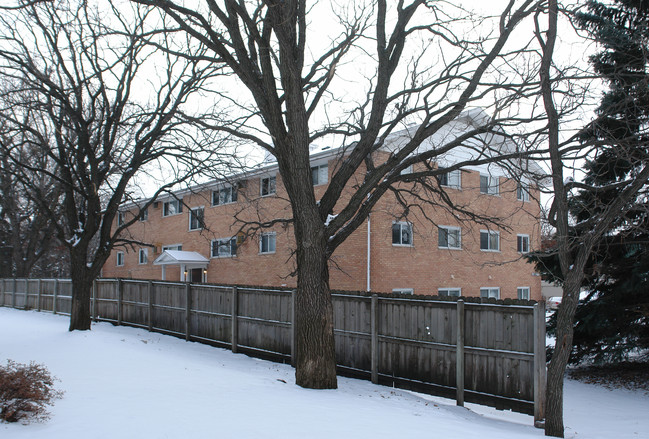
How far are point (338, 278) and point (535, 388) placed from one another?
1470 cm

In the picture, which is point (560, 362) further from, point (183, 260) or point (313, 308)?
point (183, 260)

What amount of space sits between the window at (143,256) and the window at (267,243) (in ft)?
39.5

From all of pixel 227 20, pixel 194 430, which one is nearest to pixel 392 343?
pixel 194 430

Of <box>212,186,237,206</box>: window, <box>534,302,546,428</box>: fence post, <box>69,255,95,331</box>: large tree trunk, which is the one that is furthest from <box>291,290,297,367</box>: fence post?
<box>212,186,237,206</box>: window

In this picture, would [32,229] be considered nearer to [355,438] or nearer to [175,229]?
[175,229]

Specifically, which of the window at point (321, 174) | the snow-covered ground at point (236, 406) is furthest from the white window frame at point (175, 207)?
the snow-covered ground at point (236, 406)

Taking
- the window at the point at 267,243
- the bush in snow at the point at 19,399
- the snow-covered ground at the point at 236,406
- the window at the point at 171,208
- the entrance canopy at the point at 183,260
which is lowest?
the snow-covered ground at the point at 236,406

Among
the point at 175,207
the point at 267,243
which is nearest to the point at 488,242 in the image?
the point at 267,243

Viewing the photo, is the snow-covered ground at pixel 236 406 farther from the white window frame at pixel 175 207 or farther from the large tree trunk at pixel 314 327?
the white window frame at pixel 175 207

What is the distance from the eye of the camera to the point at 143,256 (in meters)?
36.8

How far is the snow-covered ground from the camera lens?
6.05 m

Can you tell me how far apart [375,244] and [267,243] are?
6.74m

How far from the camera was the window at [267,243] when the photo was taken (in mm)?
26384

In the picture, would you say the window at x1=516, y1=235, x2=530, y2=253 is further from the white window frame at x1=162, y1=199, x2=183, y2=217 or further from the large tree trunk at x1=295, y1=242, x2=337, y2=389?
the large tree trunk at x1=295, y1=242, x2=337, y2=389
